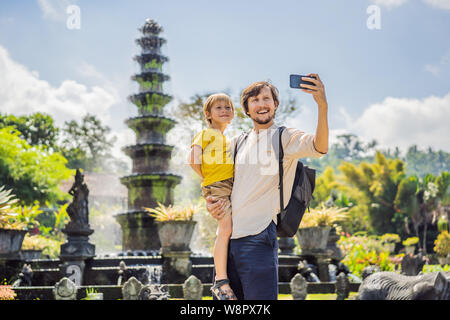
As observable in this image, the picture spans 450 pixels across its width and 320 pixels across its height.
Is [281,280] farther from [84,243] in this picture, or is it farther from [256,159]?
[256,159]

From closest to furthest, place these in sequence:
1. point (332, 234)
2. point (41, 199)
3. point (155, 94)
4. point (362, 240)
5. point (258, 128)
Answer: point (258, 128) < point (332, 234) < point (155, 94) < point (362, 240) < point (41, 199)

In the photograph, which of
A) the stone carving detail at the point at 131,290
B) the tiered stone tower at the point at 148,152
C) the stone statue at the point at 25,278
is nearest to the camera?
the stone carving detail at the point at 131,290

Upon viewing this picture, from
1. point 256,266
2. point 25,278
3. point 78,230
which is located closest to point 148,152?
point 78,230

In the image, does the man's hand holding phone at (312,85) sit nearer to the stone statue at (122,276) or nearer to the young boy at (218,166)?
the young boy at (218,166)

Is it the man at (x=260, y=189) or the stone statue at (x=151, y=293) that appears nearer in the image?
the man at (x=260, y=189)

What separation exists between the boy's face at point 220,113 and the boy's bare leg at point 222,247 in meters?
0.65

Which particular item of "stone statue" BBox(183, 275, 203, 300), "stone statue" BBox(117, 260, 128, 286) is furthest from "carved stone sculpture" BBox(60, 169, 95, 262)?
"stone statue" BBox(183, 275, 203, 300)

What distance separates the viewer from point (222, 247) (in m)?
2.78

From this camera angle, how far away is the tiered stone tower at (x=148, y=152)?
57.7 ft

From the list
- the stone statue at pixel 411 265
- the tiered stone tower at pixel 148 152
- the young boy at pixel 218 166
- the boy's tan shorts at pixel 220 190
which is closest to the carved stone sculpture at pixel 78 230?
the tiered stone tower at pixel 148 152

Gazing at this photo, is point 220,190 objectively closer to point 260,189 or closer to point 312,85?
point 260,189

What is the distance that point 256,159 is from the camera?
2809mm

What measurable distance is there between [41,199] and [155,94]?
461 inches
